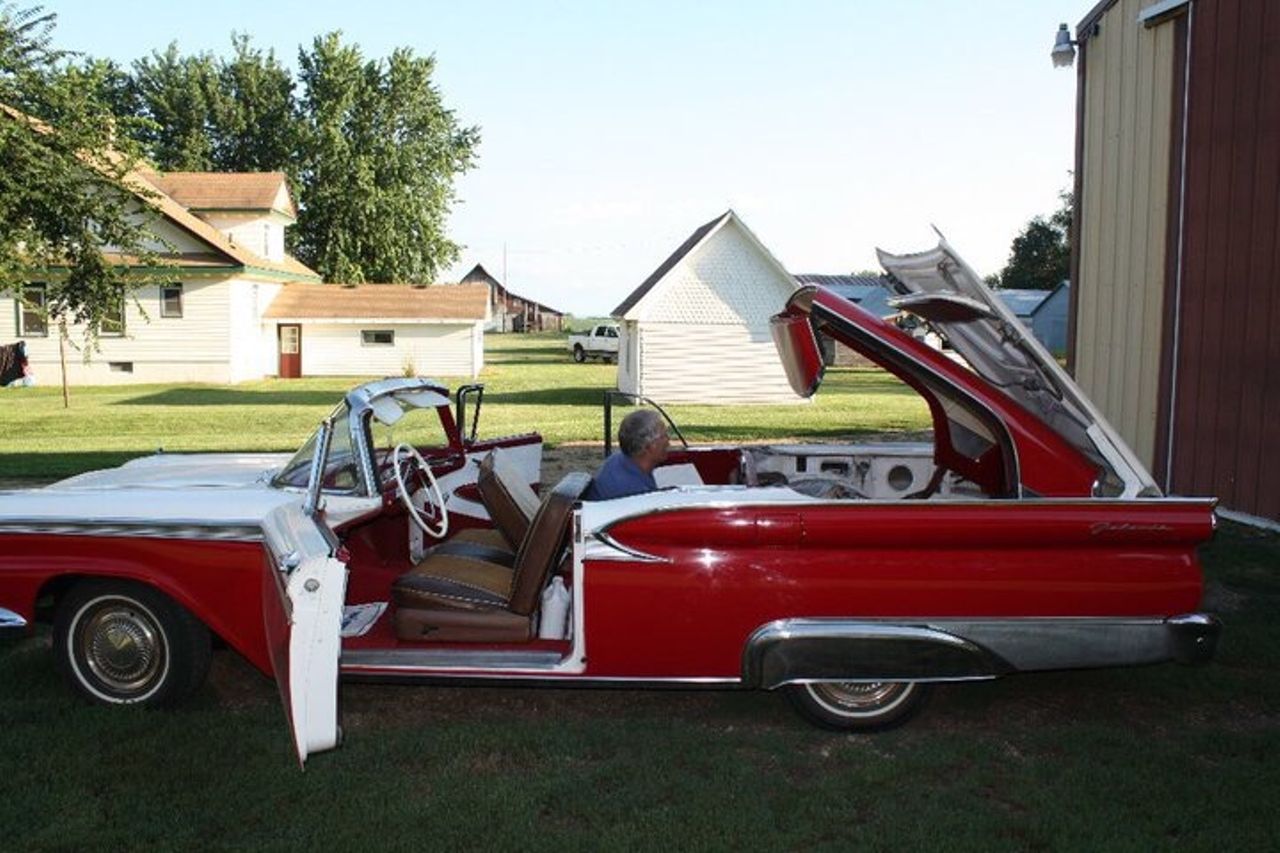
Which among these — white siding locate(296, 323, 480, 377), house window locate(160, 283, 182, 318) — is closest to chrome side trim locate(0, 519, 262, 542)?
house window locate(160, 283, 182, 318)

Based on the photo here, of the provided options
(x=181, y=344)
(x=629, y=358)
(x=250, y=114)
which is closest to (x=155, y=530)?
(x=629, y=358)

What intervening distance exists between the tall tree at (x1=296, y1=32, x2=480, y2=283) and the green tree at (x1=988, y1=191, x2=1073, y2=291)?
35507 millimetres

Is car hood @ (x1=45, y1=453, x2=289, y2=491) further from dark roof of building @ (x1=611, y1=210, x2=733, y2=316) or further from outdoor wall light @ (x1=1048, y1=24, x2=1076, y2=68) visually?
dark roof of building @ (x1=611, y1=210, x2=733, y2=316)

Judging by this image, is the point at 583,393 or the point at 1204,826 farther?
the point at 583,393

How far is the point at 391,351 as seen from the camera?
38.3m

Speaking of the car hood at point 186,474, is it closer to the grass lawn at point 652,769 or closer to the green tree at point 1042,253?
the grass lawn at point 652,769

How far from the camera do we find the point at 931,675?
15.1ft

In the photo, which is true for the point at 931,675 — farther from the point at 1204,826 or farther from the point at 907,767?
the point at 1204,826

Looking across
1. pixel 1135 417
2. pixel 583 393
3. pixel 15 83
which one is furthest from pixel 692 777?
pixel 583 393

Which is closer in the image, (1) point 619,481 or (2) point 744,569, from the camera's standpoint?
(2) point 744,569

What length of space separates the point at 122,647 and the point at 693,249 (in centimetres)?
2300

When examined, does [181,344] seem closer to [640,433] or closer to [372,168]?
[372,168]

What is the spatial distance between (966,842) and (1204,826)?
3.00 feet

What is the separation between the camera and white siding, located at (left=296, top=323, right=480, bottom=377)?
3766 cm
